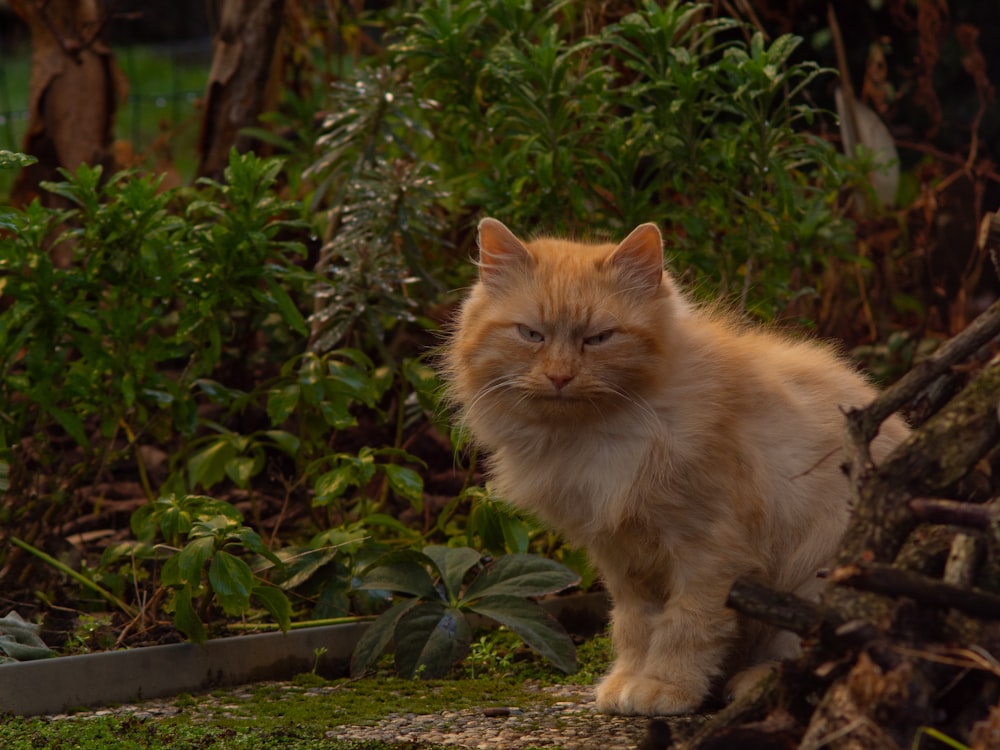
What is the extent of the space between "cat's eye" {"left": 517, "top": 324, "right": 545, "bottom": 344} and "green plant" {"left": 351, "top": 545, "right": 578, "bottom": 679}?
29.8 inches

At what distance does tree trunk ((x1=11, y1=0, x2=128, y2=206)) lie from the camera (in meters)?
5.20

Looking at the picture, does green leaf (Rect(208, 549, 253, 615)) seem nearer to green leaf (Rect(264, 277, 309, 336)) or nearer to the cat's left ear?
green leaf (Rect(264, 277, 309, 336))

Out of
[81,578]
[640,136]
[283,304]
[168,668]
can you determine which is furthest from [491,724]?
[640,136]

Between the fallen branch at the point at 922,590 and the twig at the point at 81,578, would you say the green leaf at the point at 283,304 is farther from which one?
the fallen branch at the point at 922,590

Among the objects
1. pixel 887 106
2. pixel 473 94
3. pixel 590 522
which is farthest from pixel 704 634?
pixel 887 106

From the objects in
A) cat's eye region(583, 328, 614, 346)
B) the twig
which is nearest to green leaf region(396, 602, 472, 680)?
the twig

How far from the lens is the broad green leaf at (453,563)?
330cm

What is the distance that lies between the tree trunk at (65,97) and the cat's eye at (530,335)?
3.09 meters

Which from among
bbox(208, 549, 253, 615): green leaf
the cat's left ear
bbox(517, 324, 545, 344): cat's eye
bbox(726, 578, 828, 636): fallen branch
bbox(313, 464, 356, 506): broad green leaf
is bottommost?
bbox(208, 549, 253, 615): green leaf

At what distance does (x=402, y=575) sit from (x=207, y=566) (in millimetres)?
542

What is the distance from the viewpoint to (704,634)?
2715 mm

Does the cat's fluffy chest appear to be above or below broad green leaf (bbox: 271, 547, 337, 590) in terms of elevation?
above

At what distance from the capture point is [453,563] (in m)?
3.34

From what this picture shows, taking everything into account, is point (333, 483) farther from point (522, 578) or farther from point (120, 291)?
point (120, 291)
